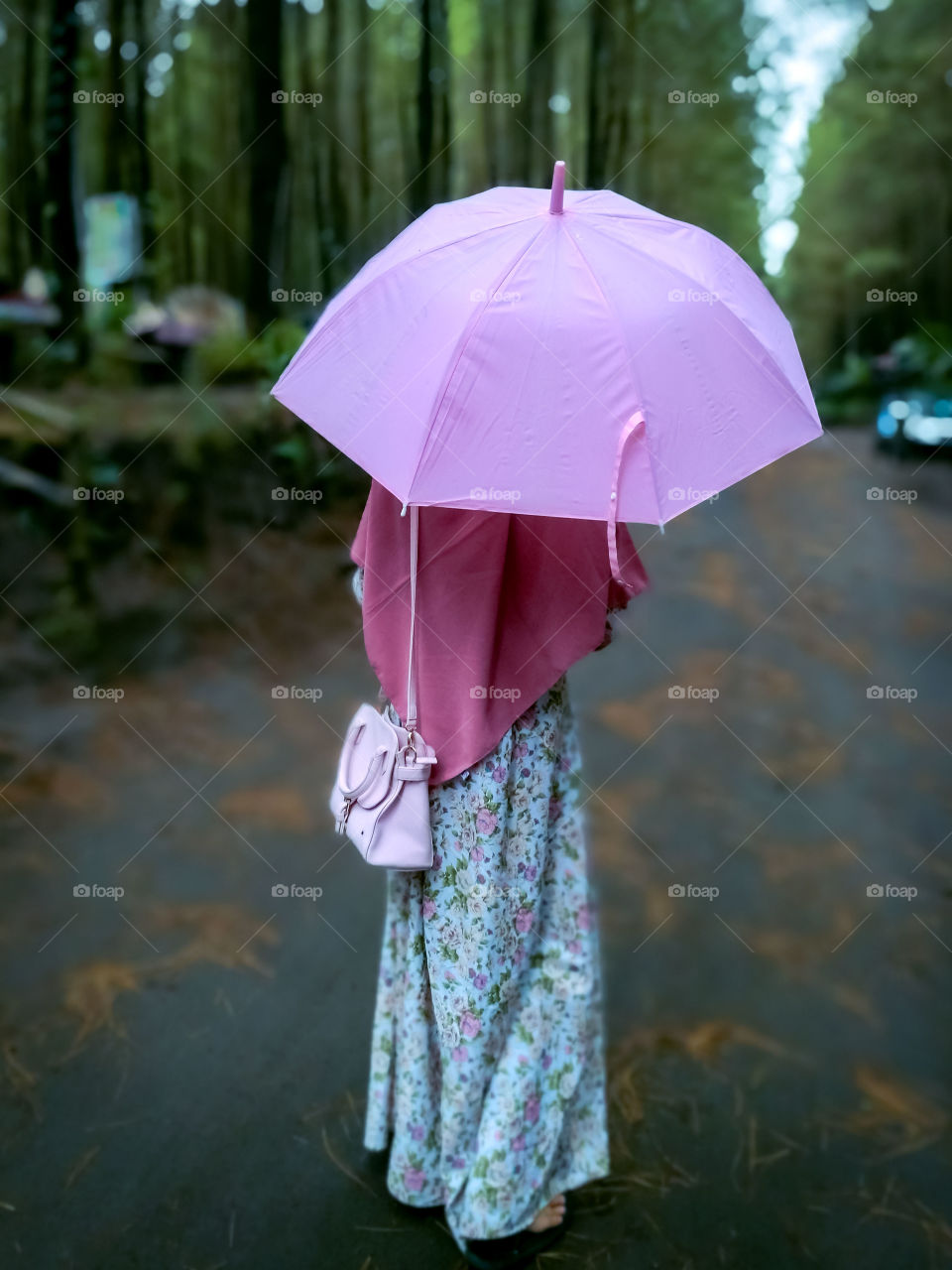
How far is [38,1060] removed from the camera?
7.73 feet

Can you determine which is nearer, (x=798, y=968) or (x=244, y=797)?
(x=798, y=968)

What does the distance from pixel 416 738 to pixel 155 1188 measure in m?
1.07

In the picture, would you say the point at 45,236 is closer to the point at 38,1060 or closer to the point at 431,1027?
the point at 38,1060

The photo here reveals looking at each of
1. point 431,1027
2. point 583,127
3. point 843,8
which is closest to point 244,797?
point 431,1027

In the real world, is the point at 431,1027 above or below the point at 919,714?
above

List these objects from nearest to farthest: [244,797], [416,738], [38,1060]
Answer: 1. [416,738]
2. [38,1060]
3. [244,797]
